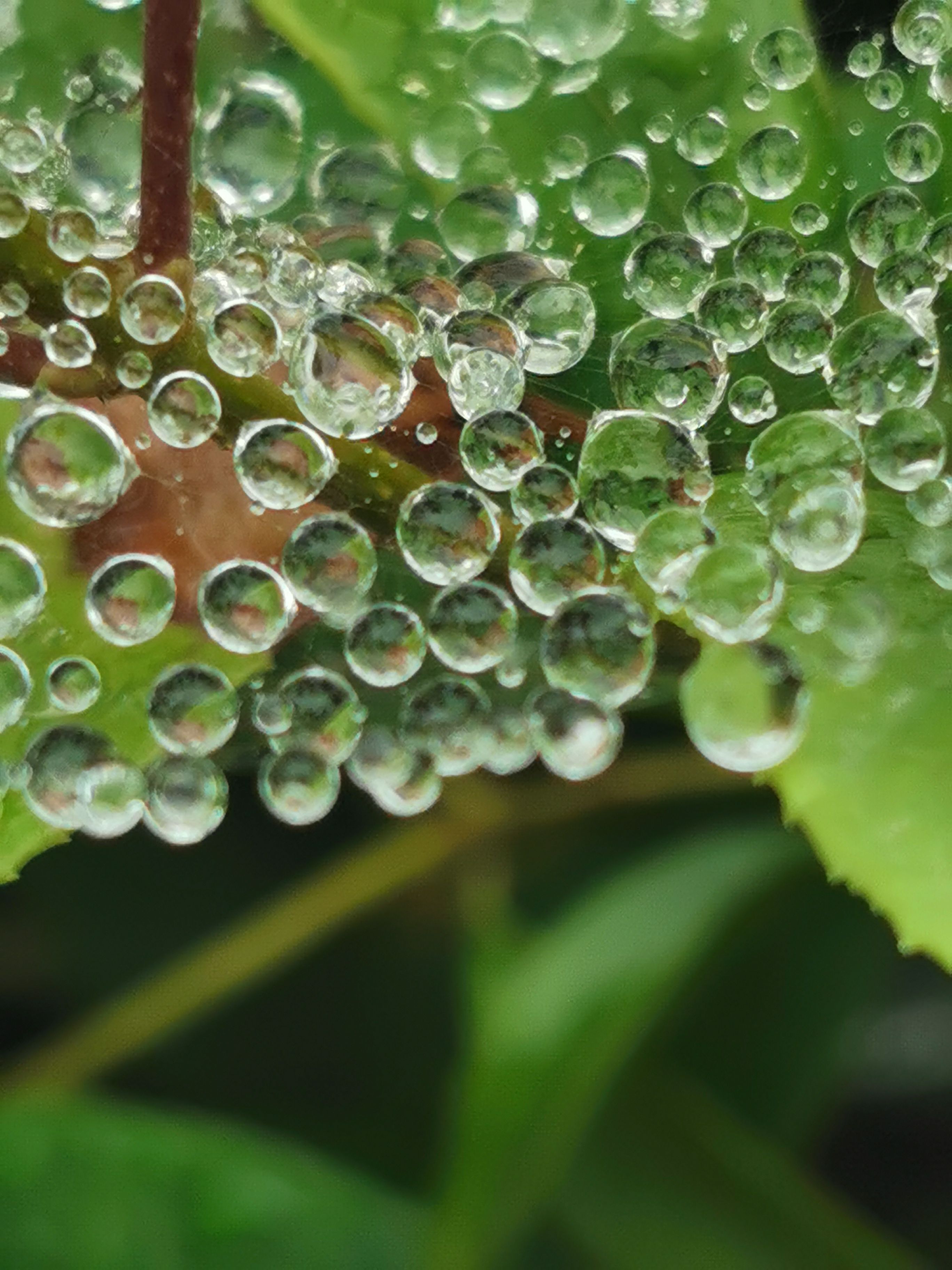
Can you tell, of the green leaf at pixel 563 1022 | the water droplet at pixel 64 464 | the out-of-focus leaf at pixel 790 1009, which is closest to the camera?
the water droplet at pixel 64 464

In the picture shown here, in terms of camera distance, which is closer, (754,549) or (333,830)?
(754,549)

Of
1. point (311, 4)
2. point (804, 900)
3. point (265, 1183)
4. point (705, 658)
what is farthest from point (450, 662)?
point (804, 900)

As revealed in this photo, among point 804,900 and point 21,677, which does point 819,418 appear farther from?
point 804,900

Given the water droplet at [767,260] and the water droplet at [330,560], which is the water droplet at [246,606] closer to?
the water droplet at [330,560]

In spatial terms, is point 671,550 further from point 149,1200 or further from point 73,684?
point 149,1200

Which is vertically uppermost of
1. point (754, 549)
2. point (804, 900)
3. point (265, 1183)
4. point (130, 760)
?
point (754, 549)

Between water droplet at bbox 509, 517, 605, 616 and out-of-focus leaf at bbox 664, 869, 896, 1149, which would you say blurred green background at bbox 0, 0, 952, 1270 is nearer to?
out-of-focus leaf at bbox 664, 869, 896, 1149

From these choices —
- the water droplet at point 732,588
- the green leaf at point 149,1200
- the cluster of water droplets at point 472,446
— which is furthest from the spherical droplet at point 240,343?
the green leaf at point 149,1200
